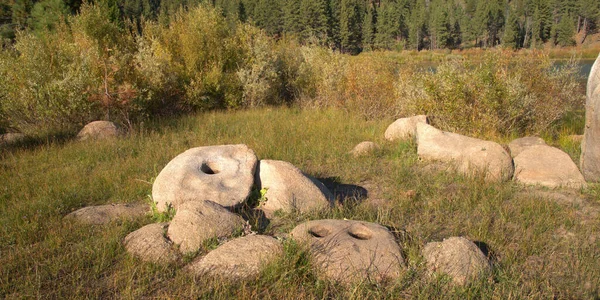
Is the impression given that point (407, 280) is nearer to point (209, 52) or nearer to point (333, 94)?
point (333, 94)

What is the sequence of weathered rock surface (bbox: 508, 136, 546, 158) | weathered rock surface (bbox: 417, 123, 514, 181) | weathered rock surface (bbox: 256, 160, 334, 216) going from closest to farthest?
weathered rock surface (bbox: 256, 160, 334, 216) < weathered rock surface (bbox: 417, 123, 514, 181) < weathered rock surface (bbox: 508, 136, 546, 158)

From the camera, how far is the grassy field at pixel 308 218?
10.9ft

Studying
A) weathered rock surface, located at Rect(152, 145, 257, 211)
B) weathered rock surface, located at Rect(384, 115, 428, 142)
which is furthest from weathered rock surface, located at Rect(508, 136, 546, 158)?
weathered rock surface, located at Rect(152, 145, 257, 211)

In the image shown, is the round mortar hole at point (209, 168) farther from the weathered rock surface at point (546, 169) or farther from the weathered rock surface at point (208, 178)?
the weathered rock surface at point (546, 169)

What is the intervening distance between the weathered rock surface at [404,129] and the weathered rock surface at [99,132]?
601 cm

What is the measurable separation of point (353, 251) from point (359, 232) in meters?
0.51

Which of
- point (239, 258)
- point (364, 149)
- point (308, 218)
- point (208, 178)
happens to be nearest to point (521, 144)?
point (364, 149)

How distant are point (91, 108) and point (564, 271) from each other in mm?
10263

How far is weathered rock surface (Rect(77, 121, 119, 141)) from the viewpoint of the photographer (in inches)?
348

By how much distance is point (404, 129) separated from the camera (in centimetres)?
862

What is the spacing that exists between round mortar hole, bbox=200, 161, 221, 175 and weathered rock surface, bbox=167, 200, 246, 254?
1052 millimetres

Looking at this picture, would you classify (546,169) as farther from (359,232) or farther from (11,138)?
(11,138)

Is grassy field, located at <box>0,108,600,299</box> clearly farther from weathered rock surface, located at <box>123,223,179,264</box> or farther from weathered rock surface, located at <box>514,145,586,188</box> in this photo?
weathered rock surface, located at <box>514,145,586,188</box>

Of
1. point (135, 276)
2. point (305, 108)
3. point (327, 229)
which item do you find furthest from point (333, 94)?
point (135, 276)
